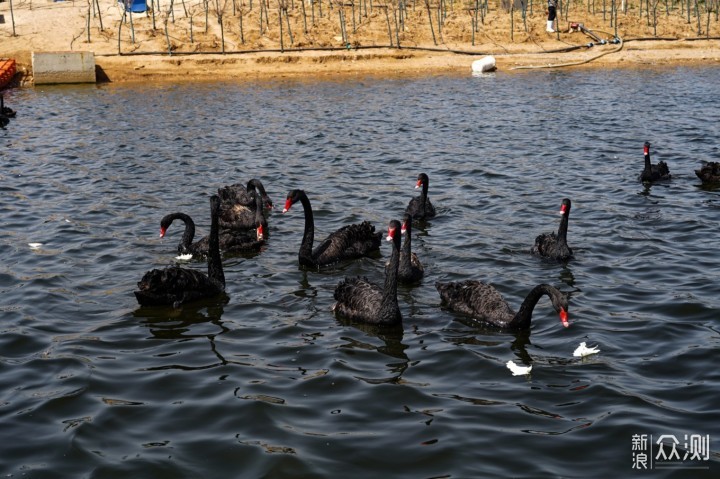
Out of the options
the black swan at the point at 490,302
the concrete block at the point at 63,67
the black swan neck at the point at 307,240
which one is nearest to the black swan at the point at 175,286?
the black swan neck at the point at 307,240

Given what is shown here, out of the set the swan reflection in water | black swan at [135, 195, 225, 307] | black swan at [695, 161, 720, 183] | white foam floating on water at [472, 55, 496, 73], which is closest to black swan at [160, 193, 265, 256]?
black swan at [135, 195, 225, 307]

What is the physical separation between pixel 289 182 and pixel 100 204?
346 centimetres

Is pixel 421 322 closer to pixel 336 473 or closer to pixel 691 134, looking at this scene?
pixel 336 473

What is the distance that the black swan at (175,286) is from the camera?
9.45 metres

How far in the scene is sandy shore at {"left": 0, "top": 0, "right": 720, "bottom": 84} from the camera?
31609 mm

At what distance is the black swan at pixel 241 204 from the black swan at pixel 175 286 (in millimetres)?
2994

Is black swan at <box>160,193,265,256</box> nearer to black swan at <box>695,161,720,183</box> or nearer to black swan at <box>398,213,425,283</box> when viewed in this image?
black swan at <box>398,213,425,283</box>

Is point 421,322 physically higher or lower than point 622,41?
lower

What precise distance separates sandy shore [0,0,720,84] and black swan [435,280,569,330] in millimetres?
22932

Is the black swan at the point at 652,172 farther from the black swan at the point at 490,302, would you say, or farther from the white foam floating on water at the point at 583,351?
the white foam floating on water at the point at 583,351

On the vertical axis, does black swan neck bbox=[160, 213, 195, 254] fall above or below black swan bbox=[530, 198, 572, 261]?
above

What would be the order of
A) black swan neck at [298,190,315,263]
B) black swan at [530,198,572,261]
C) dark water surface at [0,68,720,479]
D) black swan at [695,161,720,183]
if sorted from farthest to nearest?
1. black swan at [695,161,720,183]
2. black swan neck at [298,190,315,263]
3. black swan at [530,198,572,261]
4. dark water surface at [0,68,720,479]

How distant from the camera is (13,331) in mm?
9062

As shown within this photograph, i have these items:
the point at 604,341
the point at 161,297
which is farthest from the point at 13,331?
the point at 604,341
